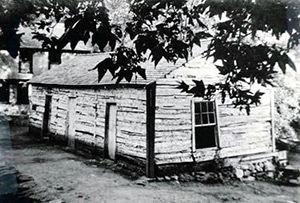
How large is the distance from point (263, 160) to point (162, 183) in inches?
177

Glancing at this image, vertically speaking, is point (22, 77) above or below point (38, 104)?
above

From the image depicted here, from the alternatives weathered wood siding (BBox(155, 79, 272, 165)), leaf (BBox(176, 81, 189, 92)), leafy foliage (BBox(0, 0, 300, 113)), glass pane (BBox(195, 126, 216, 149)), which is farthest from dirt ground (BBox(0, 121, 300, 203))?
leafy foliage (BBox(0, 0, 300, 113))

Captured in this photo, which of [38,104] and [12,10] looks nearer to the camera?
[12,10]

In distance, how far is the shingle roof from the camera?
27.5ft

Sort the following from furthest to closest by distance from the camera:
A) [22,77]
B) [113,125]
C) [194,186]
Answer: [22,77], [113,125], [194,186]

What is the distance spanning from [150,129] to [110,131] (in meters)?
2.24

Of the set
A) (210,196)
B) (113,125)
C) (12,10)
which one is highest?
(12,10)

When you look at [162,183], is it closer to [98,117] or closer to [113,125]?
[113,125]

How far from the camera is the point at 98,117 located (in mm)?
10438

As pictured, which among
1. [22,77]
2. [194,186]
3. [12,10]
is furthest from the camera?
[22,77]

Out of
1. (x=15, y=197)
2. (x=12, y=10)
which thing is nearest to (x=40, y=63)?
(x=15, y=197)

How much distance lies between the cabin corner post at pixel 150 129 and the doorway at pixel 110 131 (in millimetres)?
1762

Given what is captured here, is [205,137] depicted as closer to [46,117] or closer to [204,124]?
[204,124]

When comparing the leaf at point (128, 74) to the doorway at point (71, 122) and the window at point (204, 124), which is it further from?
the doorway at point (71, 122)
